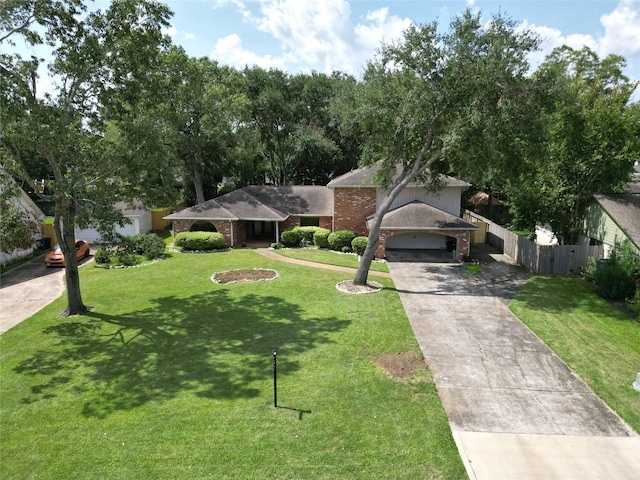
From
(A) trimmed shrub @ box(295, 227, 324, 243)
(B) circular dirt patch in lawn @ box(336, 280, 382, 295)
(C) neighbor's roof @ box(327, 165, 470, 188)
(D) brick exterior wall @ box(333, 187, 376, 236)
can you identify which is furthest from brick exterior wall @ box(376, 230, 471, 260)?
(A) trimmed shrub @ box(295, 227, 324, 243)

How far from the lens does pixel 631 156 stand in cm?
1859

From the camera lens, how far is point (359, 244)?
957 inches

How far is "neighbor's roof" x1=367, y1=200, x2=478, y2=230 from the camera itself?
22906 millimetres

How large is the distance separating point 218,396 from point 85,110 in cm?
1116

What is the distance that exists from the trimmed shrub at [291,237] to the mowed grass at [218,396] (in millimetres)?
11384

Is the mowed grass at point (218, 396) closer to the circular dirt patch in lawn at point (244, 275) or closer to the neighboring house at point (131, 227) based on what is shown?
the circular dirt patch in lawn at point (244, 275)

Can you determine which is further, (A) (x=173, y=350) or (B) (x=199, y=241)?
(B) (x=199, y=241)

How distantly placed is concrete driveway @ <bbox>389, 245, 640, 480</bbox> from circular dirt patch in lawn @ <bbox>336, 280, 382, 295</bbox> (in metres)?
2.11

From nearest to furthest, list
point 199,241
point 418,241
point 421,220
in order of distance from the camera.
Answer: point 421,220 < point 418,241 < point 199,241

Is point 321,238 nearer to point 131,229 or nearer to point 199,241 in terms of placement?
point 199,241

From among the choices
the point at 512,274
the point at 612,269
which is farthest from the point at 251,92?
the point at 612,269

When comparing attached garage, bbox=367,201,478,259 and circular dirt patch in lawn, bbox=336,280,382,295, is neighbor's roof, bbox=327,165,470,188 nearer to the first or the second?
attached garage, bbox=367,201,478,259

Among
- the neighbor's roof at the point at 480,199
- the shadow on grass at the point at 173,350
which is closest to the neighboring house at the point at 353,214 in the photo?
the shadow on grass at the point at 173,350

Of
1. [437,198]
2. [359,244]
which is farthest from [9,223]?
[437,198]
